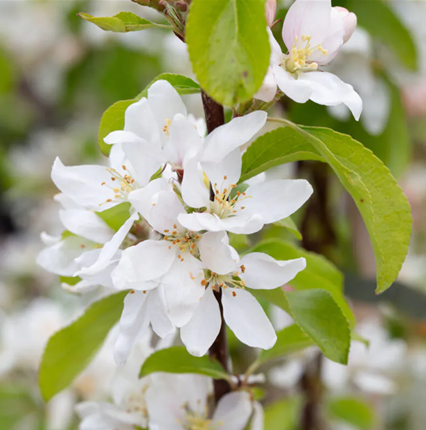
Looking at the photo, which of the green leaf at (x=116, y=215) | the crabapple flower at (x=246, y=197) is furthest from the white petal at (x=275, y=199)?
the green leaf at (x=116, y=215)

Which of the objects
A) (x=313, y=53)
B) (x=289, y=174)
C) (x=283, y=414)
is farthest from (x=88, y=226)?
(x=289, y=174)

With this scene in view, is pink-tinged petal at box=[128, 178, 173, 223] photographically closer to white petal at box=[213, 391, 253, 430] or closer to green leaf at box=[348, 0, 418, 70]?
white petal at box=[213, 391, 253, 430]

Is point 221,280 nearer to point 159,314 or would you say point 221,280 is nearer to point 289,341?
point 159,314

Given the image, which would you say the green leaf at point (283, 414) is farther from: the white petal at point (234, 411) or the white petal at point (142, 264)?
the white petal at point (142, 264)

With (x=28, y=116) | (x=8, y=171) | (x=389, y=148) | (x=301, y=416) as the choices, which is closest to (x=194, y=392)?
(x=301, y=416)

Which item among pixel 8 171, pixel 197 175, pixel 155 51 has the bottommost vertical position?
pixel 8 171

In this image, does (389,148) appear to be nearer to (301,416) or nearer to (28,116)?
(301,416)
